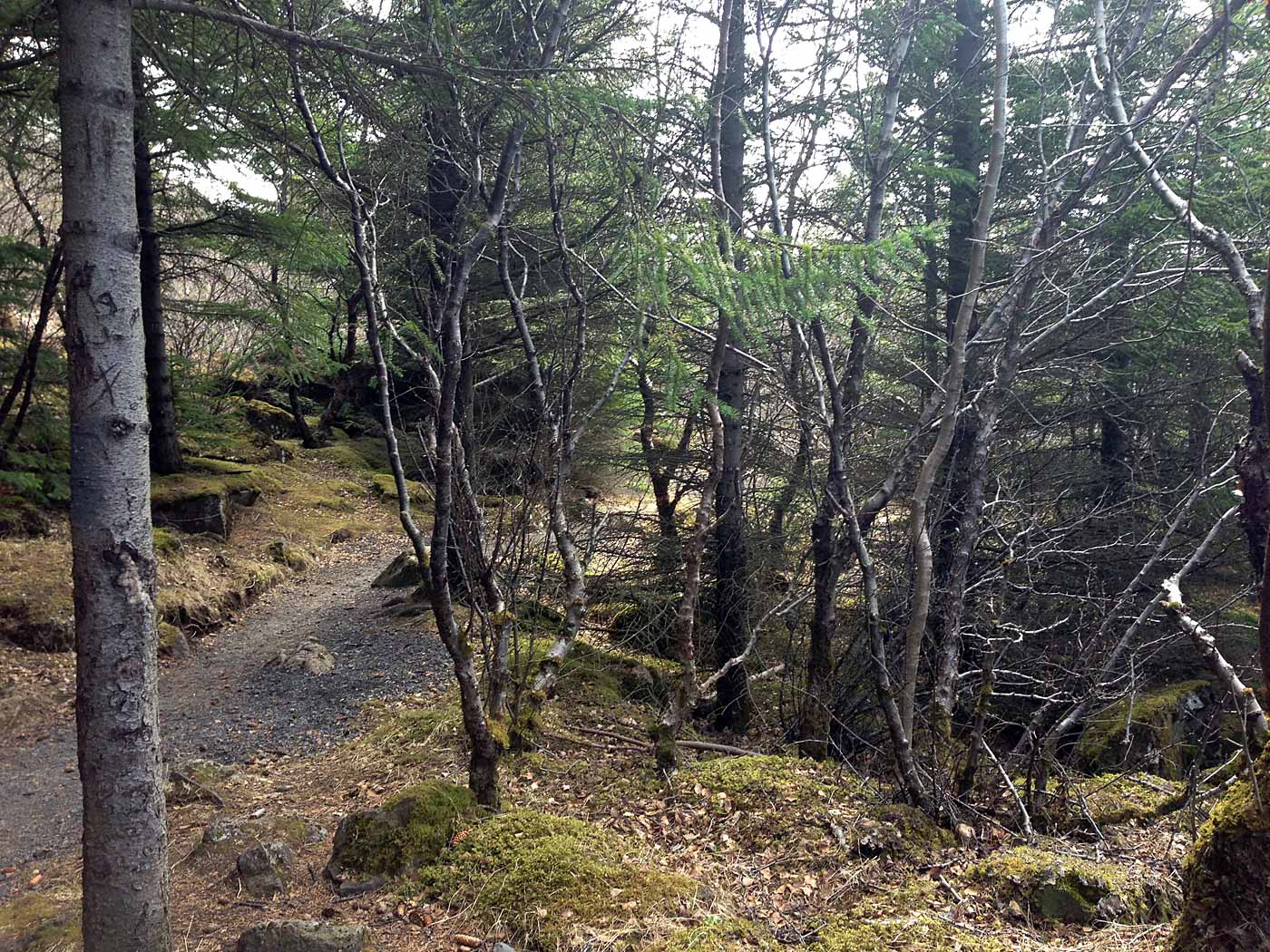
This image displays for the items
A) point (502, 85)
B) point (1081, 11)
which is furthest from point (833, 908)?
point (1081, 11)

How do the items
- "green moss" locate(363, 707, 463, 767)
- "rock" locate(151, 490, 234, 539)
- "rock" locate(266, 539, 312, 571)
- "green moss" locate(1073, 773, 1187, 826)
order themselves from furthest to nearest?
"rock" locate(266, 539, 312, 571), "rock" locate(151, 490, 234, 539), "green moss" locate(363, 707, 463, 767), "green moss" locate(1073, 773, 1187, 826)

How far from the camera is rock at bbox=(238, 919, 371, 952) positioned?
3029 mm

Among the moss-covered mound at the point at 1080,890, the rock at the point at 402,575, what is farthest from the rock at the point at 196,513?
the moss-covered mound at the point at 1080,890

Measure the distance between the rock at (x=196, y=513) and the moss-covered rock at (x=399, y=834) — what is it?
7776 millimetres

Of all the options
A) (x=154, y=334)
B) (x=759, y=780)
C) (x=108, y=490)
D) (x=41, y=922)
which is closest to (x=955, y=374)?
(x=759, y=780)

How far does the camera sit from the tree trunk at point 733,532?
688 cm

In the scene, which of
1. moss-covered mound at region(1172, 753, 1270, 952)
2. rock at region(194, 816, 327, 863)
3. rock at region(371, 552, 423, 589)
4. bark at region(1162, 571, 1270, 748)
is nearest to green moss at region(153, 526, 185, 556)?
rock at region(371, 552, 423, 589)

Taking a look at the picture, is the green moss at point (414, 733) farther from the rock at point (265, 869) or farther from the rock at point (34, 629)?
the rock at point (34, 629)

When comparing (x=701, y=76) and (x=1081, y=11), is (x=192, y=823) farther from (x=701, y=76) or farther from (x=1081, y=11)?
(x=1081, y=11)

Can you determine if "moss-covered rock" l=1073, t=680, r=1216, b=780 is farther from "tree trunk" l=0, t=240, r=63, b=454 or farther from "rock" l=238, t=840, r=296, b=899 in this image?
"tree trunk" l=0, t=240, r=63, b=454

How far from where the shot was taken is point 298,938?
120 inches

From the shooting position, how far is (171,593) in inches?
334

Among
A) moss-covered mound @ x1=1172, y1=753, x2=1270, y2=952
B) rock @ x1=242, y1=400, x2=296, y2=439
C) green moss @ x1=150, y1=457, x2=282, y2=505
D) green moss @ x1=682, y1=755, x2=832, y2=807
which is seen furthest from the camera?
rock @ x1=242, y1=400, x2=296, y2=439

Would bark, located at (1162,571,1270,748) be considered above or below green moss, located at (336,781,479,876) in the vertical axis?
above
